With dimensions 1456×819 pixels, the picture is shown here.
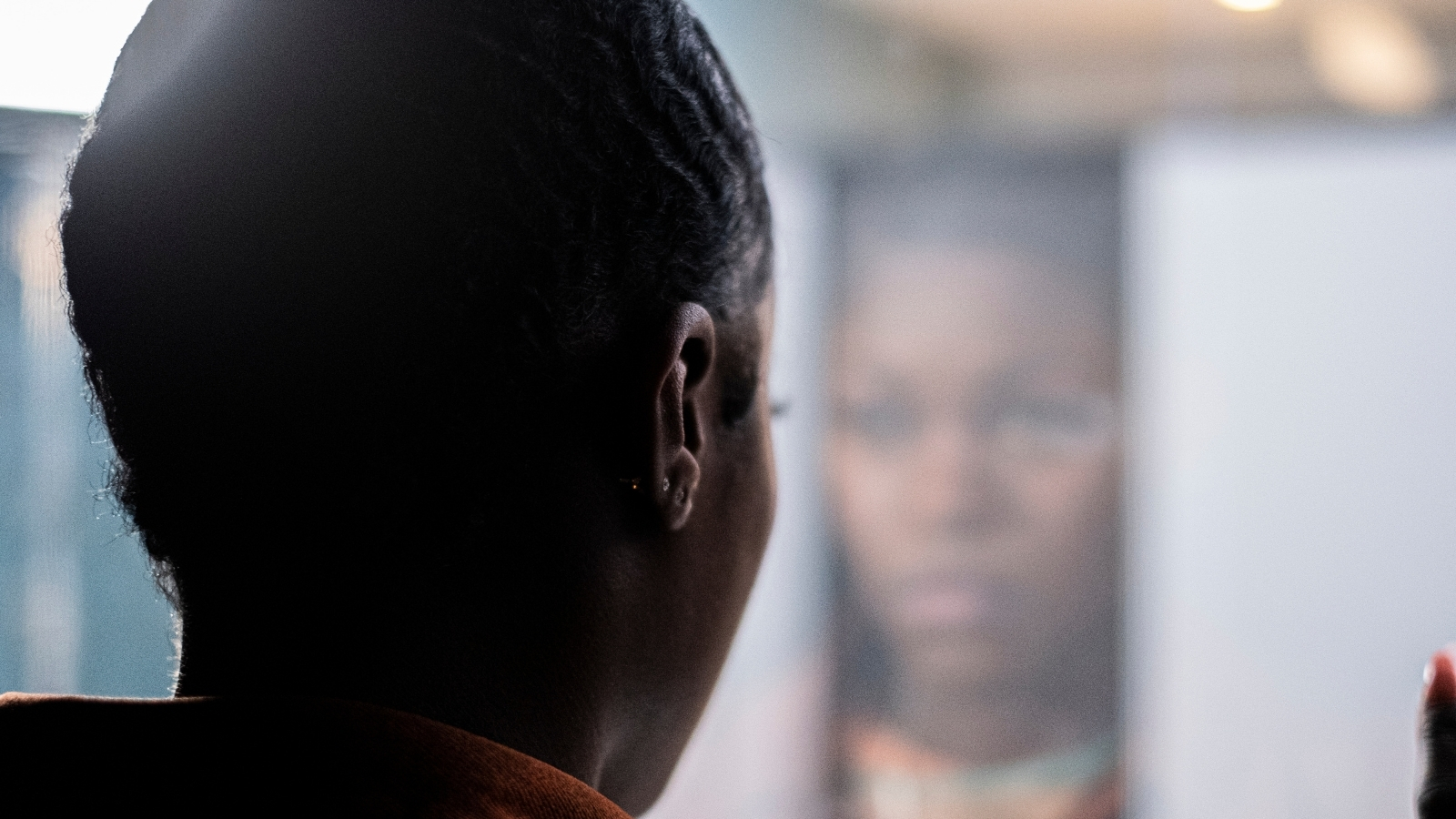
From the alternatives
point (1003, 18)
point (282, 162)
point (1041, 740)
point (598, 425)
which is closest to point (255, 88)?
point (282, 162)

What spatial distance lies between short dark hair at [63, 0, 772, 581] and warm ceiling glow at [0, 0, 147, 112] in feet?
1.63

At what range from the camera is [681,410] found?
43 centimetres

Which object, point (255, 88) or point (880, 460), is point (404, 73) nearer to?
point (255, 88)

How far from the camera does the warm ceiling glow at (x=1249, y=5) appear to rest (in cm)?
200

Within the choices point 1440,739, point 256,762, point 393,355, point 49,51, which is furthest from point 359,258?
point 49,51

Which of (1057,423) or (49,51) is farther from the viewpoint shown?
(1057,423)

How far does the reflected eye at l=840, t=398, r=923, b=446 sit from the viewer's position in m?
2.39

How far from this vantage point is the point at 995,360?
2354 mm

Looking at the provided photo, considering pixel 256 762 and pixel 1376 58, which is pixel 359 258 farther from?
pixel 1376 58

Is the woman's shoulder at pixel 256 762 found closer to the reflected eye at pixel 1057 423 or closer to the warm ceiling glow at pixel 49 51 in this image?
the warm ceiling glow at pixel 49 51

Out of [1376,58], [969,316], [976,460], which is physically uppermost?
[1376,58]

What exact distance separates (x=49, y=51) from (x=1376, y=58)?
1.88 meters

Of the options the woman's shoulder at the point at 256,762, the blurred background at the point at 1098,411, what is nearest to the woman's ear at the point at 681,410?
the woman's shoulder at the point at 256,762

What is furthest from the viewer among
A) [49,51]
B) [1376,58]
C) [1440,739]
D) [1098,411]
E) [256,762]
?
[1098,411]
